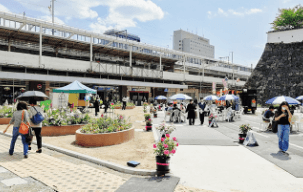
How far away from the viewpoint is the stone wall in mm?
41772

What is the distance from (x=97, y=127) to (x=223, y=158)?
188 inches

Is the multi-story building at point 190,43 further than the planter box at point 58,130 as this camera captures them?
Yes

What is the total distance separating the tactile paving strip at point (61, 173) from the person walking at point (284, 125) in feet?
17.9

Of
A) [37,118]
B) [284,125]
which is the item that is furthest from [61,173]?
[284,125]

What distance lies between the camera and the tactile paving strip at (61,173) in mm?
4501

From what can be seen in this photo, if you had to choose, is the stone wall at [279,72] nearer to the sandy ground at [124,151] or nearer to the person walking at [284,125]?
the person walking at [284,125]

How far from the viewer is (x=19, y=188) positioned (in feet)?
14.4

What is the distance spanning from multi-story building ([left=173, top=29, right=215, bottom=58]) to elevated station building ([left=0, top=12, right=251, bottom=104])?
98.0 metres

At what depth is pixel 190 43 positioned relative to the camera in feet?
470

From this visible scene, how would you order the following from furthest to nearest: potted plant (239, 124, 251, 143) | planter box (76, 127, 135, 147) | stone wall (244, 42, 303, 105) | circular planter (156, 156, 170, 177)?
stone wall (244, 42, 303, 105) → potted plant (239, 124, 251, 143) → planter box (76, 127, 135, 147) → circular planter (156, 156, 170, 177)

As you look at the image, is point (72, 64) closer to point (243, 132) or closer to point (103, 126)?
point (103, 126)

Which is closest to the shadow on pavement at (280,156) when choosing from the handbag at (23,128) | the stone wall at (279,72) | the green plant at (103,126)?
the green plant at (103,126)

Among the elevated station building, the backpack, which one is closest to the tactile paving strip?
the backpack

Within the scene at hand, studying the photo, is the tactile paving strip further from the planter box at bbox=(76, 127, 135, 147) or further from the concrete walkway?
the planter box at bbox=(76, 127, 135, 147)
